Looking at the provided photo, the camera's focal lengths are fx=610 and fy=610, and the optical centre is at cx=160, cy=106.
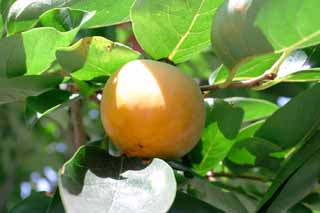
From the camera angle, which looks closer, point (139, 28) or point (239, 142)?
point (139, 28)

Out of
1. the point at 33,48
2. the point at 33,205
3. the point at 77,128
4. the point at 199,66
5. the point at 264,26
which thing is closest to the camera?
the point at 264,26

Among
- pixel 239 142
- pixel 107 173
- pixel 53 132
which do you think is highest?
pixel 107 173

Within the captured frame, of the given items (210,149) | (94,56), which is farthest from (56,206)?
(210,149)

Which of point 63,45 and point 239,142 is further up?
point 63,45

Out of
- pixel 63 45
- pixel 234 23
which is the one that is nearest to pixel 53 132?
pixel 63 45

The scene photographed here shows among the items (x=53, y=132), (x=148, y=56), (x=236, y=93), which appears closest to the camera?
(x=148, y=56)

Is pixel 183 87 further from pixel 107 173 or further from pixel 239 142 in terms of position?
pixel 239 142

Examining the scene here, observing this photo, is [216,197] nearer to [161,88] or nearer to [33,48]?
[161,88]
